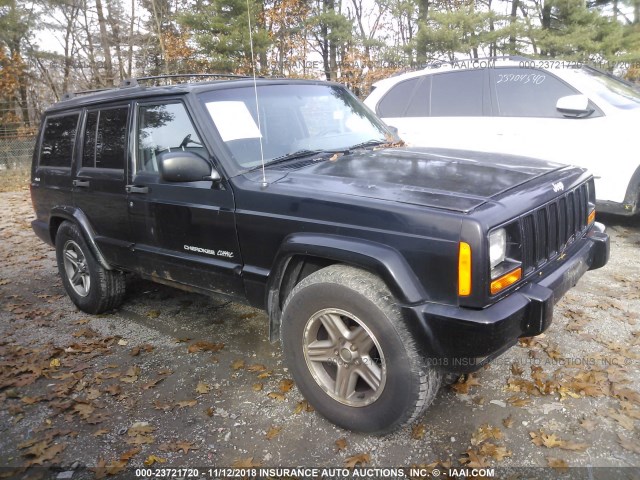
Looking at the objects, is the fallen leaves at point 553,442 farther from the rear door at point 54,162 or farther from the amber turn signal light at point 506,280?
the rear door at point 54,162

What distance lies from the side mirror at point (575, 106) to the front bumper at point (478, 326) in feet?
12.1

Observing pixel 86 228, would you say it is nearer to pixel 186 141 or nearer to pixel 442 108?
pixel 186 141

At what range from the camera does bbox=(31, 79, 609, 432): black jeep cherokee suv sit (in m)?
2.31

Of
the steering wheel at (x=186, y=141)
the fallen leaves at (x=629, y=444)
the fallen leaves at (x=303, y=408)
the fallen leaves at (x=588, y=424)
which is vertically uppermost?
the steering wheel at (x=186, y=141)

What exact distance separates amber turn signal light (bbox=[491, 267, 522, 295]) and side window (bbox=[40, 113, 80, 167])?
3833 millimetres

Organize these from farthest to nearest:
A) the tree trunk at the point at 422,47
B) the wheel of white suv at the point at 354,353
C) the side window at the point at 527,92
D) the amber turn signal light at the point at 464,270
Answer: the tree trunk at the point at 422,47 → the side window at the point at 527,92 → the wheel of white suv at the point at 354,353 → the amber turn signal light at the point at 464,270

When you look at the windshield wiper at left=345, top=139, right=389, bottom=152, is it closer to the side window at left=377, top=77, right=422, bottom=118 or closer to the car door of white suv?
the car door of white suv

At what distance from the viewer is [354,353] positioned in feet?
8.61

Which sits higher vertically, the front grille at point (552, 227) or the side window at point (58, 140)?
the side window at point (58, 140)

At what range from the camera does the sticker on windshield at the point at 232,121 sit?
10.6 ft

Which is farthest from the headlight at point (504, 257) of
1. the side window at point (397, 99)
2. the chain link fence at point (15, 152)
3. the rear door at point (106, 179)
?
the chain link fence at point (15, 152)

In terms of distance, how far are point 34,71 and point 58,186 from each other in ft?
66.3

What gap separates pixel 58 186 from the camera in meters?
4.52

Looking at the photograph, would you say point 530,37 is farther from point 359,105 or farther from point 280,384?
point 280,384
